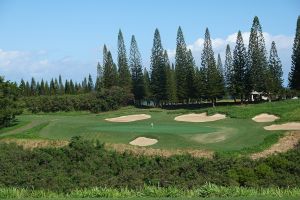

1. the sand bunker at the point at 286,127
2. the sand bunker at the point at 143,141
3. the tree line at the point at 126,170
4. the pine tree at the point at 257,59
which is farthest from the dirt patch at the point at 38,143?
the pine tree at the point at 257,59

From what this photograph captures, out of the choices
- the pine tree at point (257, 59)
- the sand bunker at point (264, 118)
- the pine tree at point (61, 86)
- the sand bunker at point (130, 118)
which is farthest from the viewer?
the pine tree at point (61, 86)

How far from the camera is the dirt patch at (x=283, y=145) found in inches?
1080

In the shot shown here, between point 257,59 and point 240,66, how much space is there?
3.25 metres

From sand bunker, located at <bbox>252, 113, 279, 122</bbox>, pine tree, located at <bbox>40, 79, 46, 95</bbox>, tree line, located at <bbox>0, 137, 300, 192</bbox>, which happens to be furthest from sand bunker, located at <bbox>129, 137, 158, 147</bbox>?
pine tree, located at <bbox>40, 79, 46, 95</bbox>

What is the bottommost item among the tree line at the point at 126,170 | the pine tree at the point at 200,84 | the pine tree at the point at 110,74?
the tree line at the point at 126,170

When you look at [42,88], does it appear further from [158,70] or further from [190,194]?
[190,194]

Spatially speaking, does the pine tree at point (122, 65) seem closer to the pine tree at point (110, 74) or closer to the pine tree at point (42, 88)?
the pine tree at point (110, 74)

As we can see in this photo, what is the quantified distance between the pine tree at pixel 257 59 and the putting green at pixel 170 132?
→ 87.6ft

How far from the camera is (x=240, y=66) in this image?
232 ft

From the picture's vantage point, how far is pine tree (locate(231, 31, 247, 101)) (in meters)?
70.8

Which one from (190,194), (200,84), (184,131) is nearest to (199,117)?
(184,131)

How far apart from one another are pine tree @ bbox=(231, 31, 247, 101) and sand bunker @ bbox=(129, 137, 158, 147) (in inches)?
1596

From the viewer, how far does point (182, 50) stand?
78812 mm

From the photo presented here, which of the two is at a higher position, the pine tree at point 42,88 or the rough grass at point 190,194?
the pine tree at point 42,88
